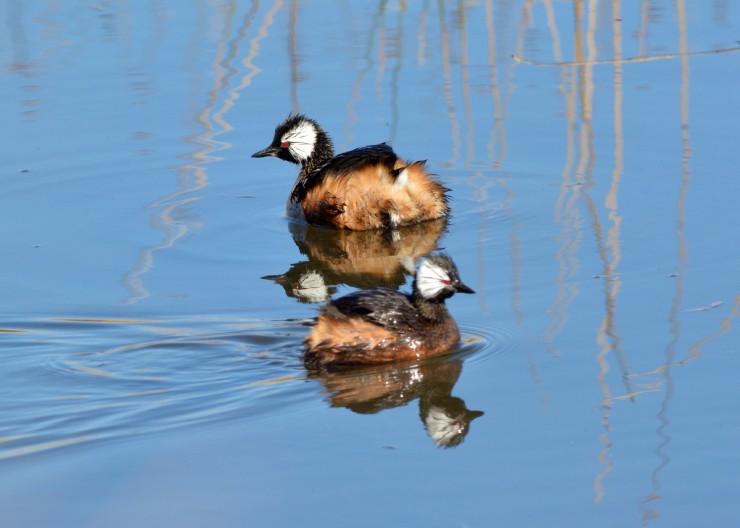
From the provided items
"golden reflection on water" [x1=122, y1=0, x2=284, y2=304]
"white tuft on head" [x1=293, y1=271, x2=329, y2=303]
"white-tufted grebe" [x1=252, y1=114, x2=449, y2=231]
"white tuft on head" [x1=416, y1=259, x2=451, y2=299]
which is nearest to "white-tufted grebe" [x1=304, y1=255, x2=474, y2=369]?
"white tuft on head" [x1=416, y1=259, x2=451, y2=299]

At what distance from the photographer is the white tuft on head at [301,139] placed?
980 cm

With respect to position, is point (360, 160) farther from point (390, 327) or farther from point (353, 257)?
point (390, 327)

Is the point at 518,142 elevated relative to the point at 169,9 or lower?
lower

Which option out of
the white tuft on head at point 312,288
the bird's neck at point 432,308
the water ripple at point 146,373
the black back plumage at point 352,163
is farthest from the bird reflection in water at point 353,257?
the bird's neck at point 432,308

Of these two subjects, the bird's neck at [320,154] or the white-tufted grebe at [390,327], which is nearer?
the white-tufted grebe at [390,327]

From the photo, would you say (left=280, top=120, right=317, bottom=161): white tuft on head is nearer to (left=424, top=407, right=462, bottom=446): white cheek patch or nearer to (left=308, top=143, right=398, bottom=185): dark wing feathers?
(left=308, top=143, right=398, bottom=185): dark wing feathers

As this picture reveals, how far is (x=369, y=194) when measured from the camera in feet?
30.0

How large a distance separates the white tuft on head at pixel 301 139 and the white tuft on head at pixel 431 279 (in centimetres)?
350

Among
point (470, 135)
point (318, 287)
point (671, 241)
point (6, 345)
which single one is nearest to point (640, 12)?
point (470, 135)

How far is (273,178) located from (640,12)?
16.6 ft

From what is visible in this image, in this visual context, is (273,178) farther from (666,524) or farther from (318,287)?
(666,524)

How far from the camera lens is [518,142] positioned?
1007 cm

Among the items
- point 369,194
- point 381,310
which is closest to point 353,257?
point 369,194

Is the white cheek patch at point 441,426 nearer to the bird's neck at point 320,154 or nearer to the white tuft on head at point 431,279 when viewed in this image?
the white tuft on head at point 431,279
